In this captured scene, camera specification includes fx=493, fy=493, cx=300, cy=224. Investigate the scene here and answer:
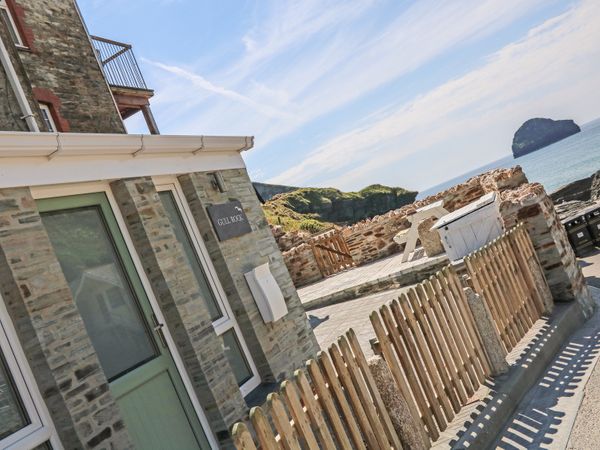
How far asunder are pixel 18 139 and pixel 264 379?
13.1ft

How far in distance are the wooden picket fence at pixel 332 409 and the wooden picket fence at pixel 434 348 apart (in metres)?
0.45

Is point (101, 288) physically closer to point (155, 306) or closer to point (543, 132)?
point (155, 306)

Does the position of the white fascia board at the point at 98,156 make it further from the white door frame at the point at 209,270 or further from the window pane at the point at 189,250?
the window pane at the point at 189,250

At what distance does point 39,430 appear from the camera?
372 cm

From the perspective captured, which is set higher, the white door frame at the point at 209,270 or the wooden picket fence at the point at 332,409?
the white door frame at the point at 209,270

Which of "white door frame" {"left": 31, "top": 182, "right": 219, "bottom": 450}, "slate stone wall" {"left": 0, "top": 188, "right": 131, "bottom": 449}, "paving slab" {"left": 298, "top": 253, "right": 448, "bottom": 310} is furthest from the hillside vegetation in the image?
"slate stone wall" {"left": 0, "top": 188, "right": 131, "bottom": 449}

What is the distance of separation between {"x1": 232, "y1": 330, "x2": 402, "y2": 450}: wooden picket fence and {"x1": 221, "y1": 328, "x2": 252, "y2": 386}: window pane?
2479mm

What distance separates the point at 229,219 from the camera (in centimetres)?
673

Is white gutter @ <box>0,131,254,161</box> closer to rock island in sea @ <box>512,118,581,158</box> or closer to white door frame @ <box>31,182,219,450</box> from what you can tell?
white door frame @ <box>31,182,219,450</box>

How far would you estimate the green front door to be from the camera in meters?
4.53

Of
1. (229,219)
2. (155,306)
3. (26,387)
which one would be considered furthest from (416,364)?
(229,219)

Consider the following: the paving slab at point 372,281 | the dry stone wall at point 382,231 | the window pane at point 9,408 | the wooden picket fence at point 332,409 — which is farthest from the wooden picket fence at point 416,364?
the dry stone wall at point 382,231

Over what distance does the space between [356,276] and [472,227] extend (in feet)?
20.7

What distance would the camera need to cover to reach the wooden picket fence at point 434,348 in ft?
14.1
